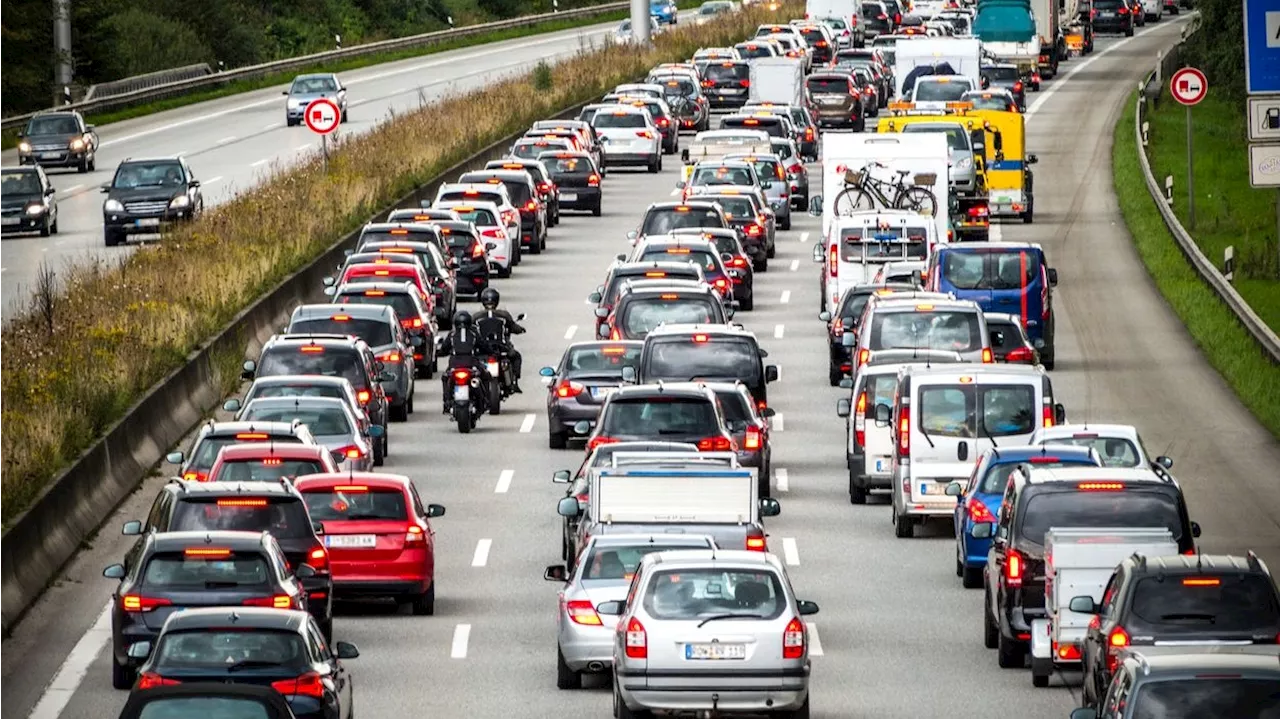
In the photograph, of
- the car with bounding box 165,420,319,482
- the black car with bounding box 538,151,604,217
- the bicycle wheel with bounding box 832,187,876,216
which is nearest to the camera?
the car with bounding box 165,420,319,482

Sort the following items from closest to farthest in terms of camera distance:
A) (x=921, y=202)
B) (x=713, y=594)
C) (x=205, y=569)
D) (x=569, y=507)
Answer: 1. (x=713, y=594)
2. (x=205, y=569)
3. (x=569, y=507)
4. (x=921, y=202)

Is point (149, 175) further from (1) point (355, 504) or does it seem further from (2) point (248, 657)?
(2) point (248, 657)

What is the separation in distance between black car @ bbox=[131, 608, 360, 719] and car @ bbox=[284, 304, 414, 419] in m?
18.8

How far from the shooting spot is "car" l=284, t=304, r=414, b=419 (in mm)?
38344

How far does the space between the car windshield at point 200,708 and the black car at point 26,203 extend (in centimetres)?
4396

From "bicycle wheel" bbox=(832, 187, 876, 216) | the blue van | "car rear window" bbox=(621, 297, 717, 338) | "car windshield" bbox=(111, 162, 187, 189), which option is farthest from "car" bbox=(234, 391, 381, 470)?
"car windshield" bbox=(111, 162, 187, 189)

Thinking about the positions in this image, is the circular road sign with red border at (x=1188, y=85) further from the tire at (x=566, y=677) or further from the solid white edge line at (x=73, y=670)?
the tire at (x=566, y=677)

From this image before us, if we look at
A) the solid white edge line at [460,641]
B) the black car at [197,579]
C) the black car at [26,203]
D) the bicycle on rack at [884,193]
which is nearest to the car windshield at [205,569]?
the black car at [197,579]

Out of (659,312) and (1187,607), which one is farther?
(659,312)

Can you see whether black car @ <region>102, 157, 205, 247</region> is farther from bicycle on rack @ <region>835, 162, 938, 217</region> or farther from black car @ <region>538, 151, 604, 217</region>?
bicycle on rack @ <region>835, 162, 938, 217</region>

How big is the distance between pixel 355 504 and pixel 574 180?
3743cm

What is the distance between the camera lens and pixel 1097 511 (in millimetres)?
23016

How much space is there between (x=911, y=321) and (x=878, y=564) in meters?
7.24

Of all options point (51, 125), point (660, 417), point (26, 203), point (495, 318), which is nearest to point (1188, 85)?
point (495, 318)
